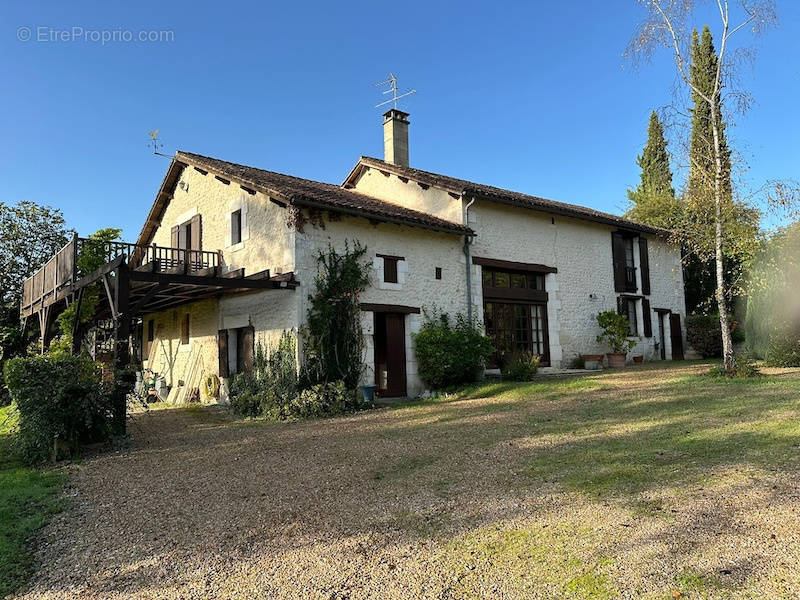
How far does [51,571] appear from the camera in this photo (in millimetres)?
3514

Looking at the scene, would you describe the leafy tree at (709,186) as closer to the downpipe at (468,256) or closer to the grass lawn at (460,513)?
the grass lawn at (460,513)

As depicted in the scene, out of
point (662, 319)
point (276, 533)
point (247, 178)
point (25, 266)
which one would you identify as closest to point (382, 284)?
point (247, 178)

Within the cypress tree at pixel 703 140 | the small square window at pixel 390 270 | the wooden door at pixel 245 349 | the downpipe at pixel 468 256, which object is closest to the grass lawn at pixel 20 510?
the wooden door at pixel 245 349

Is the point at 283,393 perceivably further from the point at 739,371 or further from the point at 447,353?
the point at 739,371

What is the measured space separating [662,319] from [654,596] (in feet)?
59.3

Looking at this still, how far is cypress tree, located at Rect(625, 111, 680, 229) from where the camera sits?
2459 cm

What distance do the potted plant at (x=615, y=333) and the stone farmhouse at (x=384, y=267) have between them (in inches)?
16.7

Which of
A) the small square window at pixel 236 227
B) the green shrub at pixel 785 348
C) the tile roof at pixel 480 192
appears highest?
the tile roof at pixel 480 192

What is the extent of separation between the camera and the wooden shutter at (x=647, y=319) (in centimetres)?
1811

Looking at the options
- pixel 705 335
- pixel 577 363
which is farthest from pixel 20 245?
pixel 705 335

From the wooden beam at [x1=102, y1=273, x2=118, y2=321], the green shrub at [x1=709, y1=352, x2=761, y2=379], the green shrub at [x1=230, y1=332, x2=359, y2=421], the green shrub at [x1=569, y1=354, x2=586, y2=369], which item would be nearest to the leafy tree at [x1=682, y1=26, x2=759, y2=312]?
the green shrub at [x1=709, y1=352, x2=761, y2=379]

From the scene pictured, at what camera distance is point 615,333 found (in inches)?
621

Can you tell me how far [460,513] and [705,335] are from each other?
1766 cm

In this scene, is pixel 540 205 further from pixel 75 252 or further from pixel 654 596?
pixel 654 596
